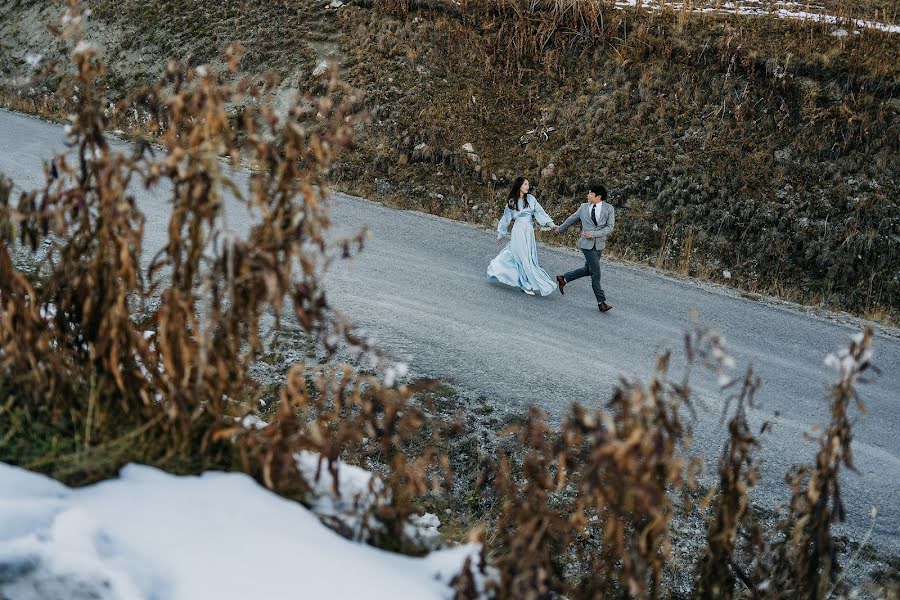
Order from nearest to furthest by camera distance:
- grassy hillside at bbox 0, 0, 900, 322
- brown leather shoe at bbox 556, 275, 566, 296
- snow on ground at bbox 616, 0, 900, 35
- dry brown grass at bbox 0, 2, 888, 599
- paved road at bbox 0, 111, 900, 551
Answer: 1. dry brown grass at bbox 0, 2, 888, 599
2. paved road at bbox 0, 111, 900, 551
3. brown leather shoe at bbox 556, 275, 566, 296
4. grassy hillside at bbox 0, 0, 900, 322
5. snow on ground at bbox 616, 0, 900, 35

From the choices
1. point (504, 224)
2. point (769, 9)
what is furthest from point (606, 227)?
point (769, 9)

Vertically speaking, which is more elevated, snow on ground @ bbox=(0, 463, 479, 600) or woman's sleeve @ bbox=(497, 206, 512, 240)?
woman's sleeve @ bbox=(497, 206, 512, 240)

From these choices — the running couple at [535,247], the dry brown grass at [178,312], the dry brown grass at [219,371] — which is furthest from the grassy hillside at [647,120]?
the dry brown grass at [178,312]

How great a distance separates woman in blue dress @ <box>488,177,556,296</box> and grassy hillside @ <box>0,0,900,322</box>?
3.40 meters

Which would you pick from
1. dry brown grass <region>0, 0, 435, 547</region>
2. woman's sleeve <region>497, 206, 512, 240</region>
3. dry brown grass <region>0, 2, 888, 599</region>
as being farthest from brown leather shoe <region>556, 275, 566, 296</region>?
dry brown grass <region>0, 0, 435, 547</region>

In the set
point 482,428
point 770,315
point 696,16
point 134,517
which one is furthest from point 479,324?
point 696,16

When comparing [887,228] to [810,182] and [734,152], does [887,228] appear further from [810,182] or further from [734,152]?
[734,152]

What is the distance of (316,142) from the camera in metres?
3.29

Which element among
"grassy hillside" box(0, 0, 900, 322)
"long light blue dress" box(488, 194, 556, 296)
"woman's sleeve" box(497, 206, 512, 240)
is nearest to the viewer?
"long light blue dress" box(488, 194, 556, 296)

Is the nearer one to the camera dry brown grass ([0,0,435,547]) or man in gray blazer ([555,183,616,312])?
dry brown grass ([0,0,435,547])

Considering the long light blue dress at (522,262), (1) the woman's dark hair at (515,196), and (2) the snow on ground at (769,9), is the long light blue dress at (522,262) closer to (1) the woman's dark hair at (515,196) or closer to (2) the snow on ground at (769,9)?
(1) the woman's dark hair at (515,196)

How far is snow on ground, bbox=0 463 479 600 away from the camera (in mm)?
2705

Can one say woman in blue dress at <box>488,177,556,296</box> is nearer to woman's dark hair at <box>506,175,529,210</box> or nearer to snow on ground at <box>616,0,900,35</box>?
woman's dark hair at <box>506,175,529,210</box>

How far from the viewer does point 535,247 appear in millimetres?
10688
